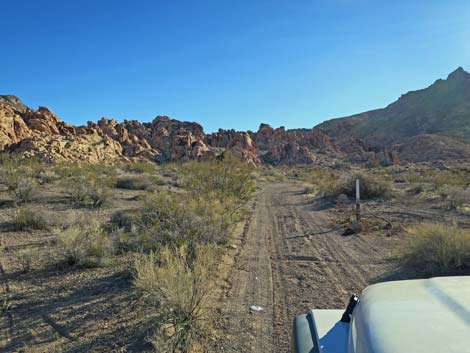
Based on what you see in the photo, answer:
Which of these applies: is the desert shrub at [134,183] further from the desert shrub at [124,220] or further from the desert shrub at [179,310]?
the desert shrub at [179,310]

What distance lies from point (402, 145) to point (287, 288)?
8206cm

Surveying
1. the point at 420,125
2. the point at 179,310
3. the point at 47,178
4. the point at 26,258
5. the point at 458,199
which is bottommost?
the point at 458,199

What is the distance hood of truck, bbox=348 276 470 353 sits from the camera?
4.55 ft

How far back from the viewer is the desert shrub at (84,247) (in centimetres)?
619

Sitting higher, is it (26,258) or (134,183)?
(134,183)

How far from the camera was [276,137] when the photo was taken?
97.2 m

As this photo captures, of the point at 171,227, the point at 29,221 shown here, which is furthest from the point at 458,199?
the point at 29,221

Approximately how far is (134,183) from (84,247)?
12.0 m

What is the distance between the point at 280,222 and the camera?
11.7 meters

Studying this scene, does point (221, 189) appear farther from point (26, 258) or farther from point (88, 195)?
point (26, 258)

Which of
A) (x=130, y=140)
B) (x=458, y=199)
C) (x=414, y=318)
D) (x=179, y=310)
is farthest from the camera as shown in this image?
(x=130, y=140)

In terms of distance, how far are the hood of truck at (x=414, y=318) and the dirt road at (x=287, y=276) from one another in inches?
84.2

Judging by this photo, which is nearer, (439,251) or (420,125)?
(439,251)

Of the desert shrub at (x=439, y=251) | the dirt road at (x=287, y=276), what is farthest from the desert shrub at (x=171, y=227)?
the desert shrub at (x=439, y=251)
